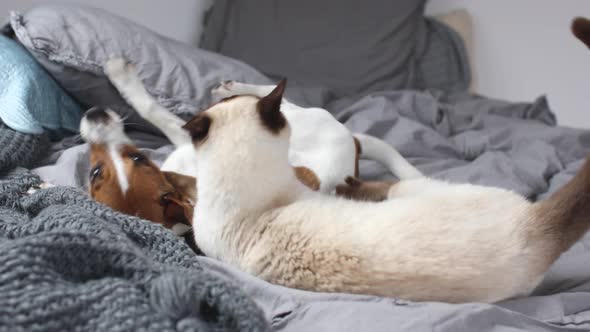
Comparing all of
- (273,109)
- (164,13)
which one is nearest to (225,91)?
(273,109)

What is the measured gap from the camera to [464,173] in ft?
4.69

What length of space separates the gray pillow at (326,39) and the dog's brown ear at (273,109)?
1336 mm

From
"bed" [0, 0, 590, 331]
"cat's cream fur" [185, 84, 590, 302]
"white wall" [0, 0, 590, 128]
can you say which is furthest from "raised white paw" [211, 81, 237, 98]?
"white wall" [0, 0, 590, 128]

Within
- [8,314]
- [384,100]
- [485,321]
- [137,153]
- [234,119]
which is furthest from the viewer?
[384,100]

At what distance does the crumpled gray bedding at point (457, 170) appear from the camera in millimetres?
703

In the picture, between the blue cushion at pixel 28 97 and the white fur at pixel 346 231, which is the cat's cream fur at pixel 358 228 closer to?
the white fur at pixel 346 231

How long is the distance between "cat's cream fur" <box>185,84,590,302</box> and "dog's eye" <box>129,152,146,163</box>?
0.23 meters

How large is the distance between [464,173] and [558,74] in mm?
1407

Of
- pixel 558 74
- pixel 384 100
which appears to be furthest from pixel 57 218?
pixel 558 74

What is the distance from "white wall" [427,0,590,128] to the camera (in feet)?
7.91

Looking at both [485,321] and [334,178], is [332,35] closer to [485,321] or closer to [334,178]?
[334,178]

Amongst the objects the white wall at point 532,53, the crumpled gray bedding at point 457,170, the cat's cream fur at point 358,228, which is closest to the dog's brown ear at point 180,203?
the cat's cream fur at point 358,228

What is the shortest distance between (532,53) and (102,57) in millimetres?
2077

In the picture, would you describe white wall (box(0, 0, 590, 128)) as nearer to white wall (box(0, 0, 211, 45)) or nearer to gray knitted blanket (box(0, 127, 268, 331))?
white wall (box(0, 0, 211, 45))
